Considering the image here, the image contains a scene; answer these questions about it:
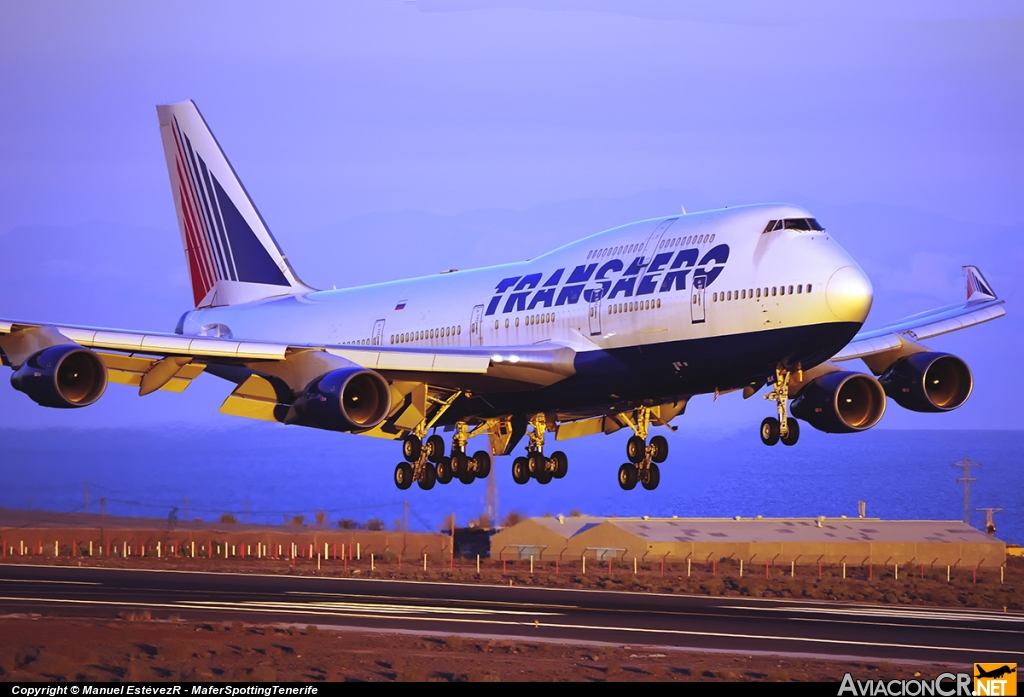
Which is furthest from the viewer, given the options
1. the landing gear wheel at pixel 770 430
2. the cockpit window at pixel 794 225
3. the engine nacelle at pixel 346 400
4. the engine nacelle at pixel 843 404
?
the engine nacelle at pixel 843 404

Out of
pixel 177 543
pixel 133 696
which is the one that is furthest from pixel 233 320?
pixel 177 543

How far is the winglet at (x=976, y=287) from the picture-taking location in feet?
171

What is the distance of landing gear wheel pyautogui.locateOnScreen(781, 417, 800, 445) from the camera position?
39.3 meters

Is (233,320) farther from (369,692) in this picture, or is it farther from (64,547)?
(64,547)

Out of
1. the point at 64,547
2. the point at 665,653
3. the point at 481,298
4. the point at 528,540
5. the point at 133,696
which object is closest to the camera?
the point at 133,696

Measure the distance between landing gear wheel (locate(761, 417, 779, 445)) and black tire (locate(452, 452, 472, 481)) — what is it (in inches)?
477

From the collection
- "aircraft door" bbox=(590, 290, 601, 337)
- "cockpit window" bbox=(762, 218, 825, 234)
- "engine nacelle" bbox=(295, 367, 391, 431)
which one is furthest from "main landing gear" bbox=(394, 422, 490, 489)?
"cockpit window" bbox=(762, 218, 825, 234)

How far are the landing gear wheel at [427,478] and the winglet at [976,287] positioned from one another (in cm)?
2022

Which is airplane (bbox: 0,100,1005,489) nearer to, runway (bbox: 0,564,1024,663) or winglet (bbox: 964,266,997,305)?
winglet (bbox: 964,266,997,305)

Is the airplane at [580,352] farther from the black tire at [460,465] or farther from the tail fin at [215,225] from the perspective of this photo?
the tail fin at [215,225]

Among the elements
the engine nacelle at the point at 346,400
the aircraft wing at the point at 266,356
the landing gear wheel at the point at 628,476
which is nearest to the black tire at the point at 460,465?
the aircraft wing at the point at 266,356

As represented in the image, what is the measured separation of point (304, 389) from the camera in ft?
139

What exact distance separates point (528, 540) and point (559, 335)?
1882 inches

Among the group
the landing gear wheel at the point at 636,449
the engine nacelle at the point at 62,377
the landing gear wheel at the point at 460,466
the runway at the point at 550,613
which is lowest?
the runway at the point at 550,613
